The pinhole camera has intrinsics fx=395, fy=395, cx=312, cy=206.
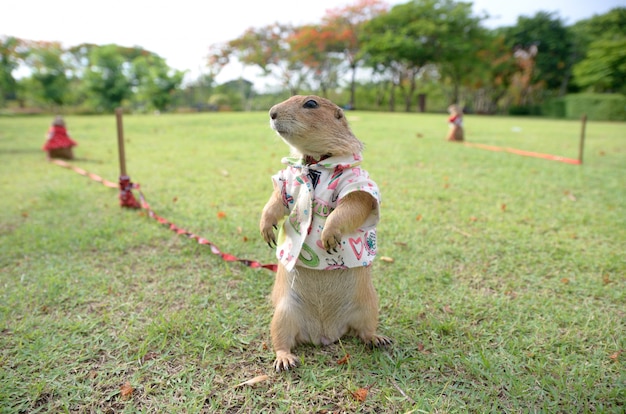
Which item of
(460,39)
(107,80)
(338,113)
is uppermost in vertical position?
(460,39)

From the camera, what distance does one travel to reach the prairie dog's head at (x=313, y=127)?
5.52 ft

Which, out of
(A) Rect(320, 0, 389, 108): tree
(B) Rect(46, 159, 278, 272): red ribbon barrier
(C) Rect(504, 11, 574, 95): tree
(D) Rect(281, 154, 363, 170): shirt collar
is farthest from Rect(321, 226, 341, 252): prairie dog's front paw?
(C) Rect(504, 11, 574, 95): tree

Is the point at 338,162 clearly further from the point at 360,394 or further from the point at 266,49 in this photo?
the point at 266,49

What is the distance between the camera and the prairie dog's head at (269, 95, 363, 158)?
168 centimetres

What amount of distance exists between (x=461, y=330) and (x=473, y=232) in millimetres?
1703

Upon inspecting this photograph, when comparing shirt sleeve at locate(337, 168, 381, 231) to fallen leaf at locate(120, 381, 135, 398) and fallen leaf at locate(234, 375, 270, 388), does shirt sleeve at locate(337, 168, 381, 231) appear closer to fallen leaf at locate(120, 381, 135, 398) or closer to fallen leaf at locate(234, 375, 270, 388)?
fallen leaf at locate(234, 375, 270, 388)

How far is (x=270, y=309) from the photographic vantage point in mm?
2402

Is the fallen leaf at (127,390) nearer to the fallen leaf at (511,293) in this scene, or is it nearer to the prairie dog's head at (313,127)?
the prairie dog's head at (313,127)

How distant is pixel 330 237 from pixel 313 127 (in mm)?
484

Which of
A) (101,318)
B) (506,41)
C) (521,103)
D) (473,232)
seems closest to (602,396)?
(473,232)

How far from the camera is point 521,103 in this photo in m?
40.5

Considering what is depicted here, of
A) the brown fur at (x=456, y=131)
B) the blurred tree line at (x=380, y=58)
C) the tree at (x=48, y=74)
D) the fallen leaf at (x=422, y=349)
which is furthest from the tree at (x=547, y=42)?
the fallen leaf at (x=422, y=349)

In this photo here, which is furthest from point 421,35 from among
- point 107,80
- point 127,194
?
point 127,194

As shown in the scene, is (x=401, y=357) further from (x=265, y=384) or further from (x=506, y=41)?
(x=506, y=41)
